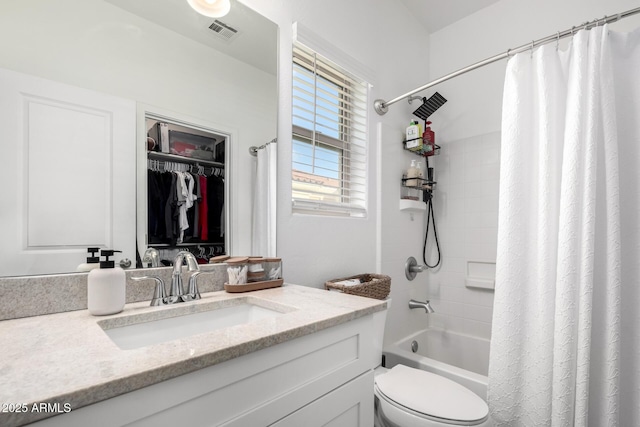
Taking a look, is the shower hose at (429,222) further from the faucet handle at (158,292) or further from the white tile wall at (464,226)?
the faucet handle at (158,292)

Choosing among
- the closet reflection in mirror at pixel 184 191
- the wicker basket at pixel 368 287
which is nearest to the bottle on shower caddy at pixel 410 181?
the wicker basket at pixel 368 287

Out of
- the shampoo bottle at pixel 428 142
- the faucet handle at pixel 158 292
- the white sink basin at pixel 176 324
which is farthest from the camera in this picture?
the shampoo bottle at pixel 428 142

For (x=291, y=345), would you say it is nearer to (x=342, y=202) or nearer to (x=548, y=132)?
(x=342, y=202)

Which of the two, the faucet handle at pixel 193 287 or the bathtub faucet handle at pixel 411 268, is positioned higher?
the faucet handle at pixel 193 287

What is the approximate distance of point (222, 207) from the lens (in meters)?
1.17

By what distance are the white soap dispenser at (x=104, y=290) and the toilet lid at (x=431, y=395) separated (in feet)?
3.32

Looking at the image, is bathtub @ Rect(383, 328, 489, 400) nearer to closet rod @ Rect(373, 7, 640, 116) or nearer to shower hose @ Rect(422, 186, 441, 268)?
shower hose @ Rect(422, 186, 441, 268)

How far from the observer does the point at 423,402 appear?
1.13m

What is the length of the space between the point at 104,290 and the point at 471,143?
229cm

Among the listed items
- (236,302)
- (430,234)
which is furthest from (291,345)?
(430,234)

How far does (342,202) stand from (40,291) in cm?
128

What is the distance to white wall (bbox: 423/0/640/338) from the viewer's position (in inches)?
81.3

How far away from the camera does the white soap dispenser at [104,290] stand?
0.78 meters

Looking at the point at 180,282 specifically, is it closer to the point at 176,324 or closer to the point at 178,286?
the point at 178,286
